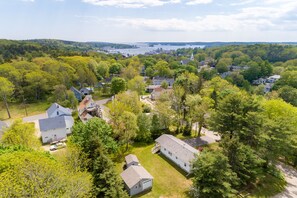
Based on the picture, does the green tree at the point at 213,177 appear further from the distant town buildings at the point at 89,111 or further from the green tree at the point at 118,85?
the green tree at the point at 118,85

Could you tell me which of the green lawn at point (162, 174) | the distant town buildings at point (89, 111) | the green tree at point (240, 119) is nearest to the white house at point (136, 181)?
the green lawn at point (162, 174)

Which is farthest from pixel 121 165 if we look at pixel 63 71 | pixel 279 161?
pixel 63 71

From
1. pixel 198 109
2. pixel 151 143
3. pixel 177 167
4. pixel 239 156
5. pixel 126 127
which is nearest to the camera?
pixel 239 156

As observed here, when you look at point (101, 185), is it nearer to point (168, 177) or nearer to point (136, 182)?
point (136, 182)

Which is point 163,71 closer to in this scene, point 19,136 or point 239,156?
point 239,156

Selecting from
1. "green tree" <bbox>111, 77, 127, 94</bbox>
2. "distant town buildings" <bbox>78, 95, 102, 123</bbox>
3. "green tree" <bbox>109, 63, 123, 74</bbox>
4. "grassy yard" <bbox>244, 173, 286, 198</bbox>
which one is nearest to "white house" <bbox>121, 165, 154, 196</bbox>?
"grassy yard" <bbox>244, 173, 286, 198</bbox>

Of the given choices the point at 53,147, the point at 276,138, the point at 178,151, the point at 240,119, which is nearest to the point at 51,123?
the point at 53,147

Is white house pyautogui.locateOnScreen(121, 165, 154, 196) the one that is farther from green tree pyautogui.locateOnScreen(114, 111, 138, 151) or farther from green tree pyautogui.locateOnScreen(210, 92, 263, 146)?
green tree pyautogui.locateOnScreen(210, 92, 263, 146)
